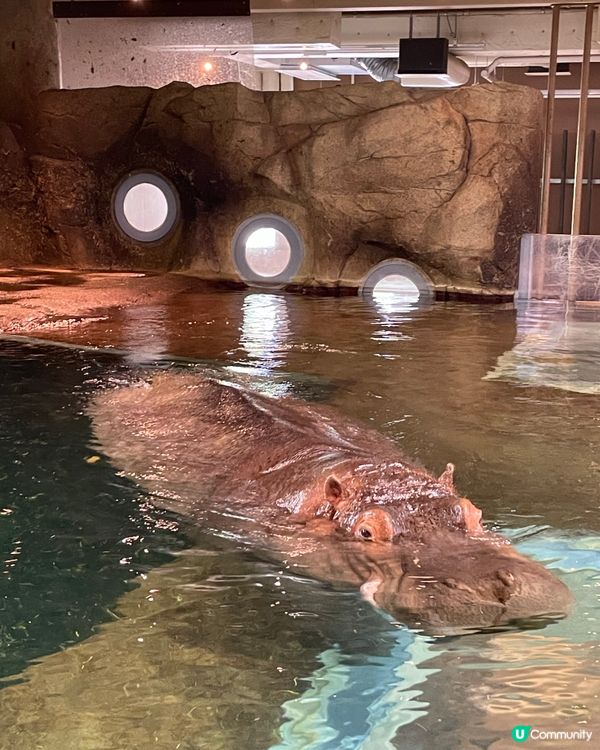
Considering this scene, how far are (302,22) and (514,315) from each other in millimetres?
5943

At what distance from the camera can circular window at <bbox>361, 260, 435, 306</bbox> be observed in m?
11.3

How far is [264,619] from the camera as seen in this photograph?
2.72m

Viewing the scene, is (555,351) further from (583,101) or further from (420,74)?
(420,74)

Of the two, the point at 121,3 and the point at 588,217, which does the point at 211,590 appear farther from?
the point at 588,217

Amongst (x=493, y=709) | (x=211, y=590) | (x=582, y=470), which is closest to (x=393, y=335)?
(x=582, y=470)

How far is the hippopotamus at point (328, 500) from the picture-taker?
2629mm

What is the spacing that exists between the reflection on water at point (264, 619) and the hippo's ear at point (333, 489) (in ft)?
1.29

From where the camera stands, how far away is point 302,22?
503 inches

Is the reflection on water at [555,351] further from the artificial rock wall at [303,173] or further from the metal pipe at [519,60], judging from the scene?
the metal pipe at [519,60]

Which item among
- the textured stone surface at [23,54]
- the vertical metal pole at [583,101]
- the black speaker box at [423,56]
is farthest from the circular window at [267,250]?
the textured stone surface at [23,54]

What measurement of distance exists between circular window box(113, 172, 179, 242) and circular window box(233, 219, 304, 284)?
116cm

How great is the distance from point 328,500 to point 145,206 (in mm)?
10398

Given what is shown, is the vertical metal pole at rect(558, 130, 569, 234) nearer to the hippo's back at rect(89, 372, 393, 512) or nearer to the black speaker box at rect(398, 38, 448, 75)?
the black speaker box at rect(398, 38, 448, 75)

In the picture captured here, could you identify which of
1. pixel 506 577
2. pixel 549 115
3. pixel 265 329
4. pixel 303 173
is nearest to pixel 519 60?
pixel 549 115
